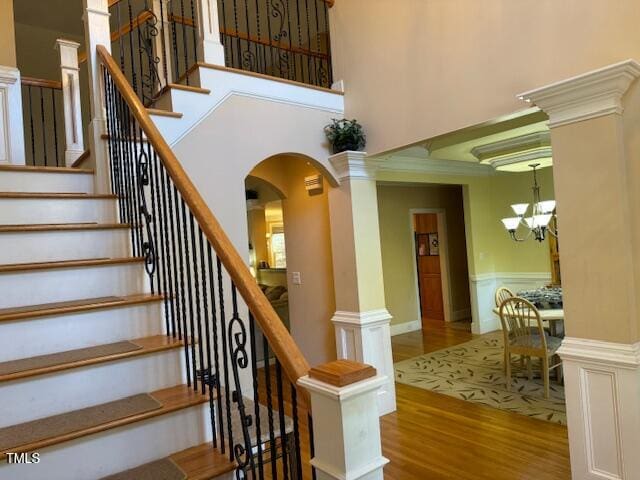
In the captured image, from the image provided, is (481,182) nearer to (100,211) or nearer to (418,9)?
(418,9)

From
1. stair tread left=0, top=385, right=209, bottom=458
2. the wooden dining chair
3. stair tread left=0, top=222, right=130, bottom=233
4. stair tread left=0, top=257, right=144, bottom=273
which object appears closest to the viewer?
stair tread left=0, top=385, right=209, bottom=458

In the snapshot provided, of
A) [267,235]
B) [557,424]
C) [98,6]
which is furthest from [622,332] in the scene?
[267,235]

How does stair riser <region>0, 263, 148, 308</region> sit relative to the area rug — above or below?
above

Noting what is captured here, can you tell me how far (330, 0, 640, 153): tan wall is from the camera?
8.38 ft

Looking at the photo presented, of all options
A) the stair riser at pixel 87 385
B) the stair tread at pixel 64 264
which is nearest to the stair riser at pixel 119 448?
the stair riser at pixel 87 385

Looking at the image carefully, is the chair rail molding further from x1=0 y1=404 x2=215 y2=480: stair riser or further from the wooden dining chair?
x1=0 y1=404 x2=215 y2=480: stair riser

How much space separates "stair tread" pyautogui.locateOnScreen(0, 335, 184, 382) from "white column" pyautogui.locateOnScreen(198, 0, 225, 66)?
230cm

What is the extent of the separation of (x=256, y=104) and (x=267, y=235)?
486 centimetres

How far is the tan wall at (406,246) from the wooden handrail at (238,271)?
590cm

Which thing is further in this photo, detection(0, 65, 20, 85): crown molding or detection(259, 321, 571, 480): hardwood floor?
detection(0, 65, 20, 85): crown molding

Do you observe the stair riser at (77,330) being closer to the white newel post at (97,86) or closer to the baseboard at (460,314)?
the white newel post at (97,86)

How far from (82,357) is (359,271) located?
264 centimetres

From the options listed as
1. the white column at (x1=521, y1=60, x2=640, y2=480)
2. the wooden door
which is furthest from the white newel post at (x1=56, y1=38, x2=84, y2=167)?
the wooden door

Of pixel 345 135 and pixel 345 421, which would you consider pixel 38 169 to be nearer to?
pixel 345 135
